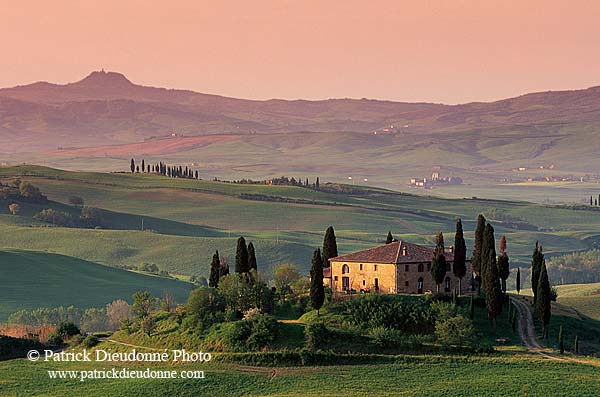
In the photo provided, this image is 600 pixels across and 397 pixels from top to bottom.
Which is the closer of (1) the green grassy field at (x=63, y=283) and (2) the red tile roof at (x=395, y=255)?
(2) the red tile roof at (x=395, y=255)

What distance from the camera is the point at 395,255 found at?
358 feet

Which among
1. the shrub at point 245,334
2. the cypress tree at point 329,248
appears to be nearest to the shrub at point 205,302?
the shrub at point 245,334

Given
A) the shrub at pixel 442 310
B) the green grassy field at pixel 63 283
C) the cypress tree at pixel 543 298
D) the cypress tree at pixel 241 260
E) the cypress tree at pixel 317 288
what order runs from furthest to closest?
the green grassy field at pixel 63 283
the cypress tree at pixel 241 260
the cypress tree at pixel 317 288
the cypress tree at pixel 543 298
the shrub at pixel 442 310

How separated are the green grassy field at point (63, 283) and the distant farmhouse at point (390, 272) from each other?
58.9 meters

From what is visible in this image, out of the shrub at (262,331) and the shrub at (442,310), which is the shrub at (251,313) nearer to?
the shrub at (262,331)

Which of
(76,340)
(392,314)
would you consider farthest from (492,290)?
(76,340)

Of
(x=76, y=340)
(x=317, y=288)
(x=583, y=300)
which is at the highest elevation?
(x=317, y=288)

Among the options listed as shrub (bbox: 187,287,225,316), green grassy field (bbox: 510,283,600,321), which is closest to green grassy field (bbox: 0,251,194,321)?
shrub (bbox: 187,287,225,316)

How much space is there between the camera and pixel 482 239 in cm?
11331

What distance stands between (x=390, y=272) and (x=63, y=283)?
83921 millimetres

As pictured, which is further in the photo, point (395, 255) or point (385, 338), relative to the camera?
point (395, 255)

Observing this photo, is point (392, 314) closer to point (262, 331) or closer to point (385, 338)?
point (385, 338)

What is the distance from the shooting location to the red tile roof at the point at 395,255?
108938 mm

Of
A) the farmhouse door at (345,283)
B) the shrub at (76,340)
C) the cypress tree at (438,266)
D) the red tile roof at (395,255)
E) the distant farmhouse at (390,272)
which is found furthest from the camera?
the farmhouse door at (345,283)
